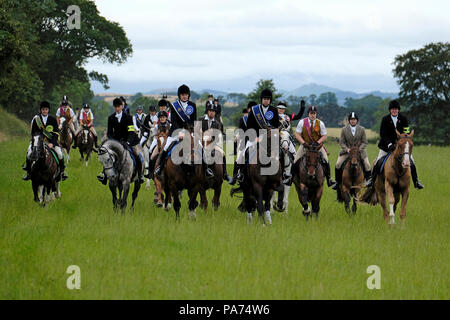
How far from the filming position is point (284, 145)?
1405cm

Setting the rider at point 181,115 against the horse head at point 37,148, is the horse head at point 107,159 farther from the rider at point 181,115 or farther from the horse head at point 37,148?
the horse head at point 37,148

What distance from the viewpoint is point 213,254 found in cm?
1080

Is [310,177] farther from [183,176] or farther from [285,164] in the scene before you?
[183,176]

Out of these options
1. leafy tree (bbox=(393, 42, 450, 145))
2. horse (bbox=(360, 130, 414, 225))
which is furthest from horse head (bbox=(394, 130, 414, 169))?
leafy tree (bbox=(393, 42, 450, 145))

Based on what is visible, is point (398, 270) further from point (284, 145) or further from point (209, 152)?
point (209, 152)

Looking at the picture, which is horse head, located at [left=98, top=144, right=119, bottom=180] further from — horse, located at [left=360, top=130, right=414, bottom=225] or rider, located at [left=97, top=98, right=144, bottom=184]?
horse, located at [left=360, top=130, right=414, bottom=225]

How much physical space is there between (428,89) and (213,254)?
253 ft

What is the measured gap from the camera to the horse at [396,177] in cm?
1396

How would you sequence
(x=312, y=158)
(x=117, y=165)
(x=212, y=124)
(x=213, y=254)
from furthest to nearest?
(x=212, y=124), (x=117, y=165), (x=312, y=158), (x=213, y=254)

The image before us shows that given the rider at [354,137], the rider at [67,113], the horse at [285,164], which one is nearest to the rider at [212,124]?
the horse at [285,164]

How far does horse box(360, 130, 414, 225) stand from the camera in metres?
14.0

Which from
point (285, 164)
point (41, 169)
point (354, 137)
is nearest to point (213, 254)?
point (285, 164)

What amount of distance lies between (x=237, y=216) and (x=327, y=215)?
262 centimetres
